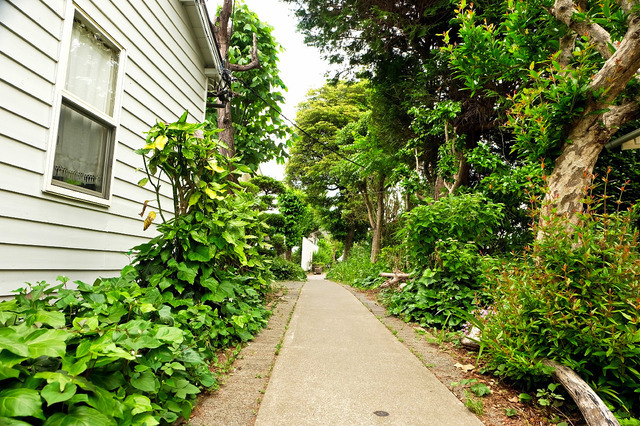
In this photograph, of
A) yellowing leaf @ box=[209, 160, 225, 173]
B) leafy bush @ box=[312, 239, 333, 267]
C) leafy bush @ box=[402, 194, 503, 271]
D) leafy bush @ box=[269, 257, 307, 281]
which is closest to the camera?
yellowing leaf @ box=[209, 160, 225, 173]

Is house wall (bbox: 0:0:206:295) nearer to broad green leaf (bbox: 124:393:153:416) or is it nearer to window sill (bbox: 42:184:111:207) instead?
window sill (bbox: 42:184:111:207)

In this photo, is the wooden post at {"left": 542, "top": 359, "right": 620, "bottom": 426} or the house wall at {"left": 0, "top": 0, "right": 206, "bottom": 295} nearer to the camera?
the wooden post at {"left": 542, "top": 359, "right": 620, "bottom": 426}

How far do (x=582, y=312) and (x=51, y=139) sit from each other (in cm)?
404

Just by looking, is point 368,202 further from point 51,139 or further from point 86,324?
point 86,324

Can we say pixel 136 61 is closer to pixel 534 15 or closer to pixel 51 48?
pixel 51 48

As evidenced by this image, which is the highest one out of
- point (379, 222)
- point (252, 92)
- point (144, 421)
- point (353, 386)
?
point (252, 92)

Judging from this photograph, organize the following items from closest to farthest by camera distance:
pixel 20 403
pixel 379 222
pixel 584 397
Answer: pixel 20 403
pixel 584 397
pixel 379 222

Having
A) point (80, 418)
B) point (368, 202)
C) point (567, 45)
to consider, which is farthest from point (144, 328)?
point (368, 202)

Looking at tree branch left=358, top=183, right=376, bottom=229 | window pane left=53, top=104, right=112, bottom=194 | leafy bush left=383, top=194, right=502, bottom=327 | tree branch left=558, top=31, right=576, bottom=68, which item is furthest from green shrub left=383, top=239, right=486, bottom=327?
tree branch left=358, top=183, right=376, bottom=229

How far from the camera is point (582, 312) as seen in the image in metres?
2.19

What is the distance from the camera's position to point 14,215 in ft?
7.55

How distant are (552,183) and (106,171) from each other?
14.3ft

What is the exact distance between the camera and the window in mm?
2744

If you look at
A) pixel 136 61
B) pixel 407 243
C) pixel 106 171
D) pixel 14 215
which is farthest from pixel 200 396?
pixel 407 243
